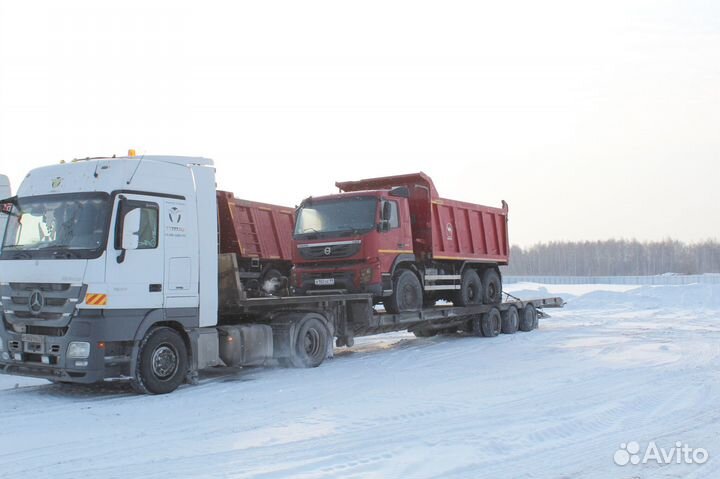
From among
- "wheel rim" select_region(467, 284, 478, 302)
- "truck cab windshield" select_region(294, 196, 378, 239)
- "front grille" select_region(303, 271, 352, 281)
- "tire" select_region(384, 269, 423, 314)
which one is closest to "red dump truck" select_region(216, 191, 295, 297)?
"front grille" select_region(303, 271, 352, 281)

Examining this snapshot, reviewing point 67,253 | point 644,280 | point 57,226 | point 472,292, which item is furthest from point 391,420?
point 644,280

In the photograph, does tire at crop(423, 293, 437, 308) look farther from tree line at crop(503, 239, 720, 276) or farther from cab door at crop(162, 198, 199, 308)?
tree line at crop(503, 239, 720, 276)

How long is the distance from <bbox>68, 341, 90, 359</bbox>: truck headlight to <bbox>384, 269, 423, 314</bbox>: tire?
23.0 feet

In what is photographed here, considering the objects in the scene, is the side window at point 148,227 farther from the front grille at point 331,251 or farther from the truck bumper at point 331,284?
the truck bumper at point 331,284

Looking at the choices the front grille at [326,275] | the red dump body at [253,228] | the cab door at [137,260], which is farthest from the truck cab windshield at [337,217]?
the cab door at [137,260]

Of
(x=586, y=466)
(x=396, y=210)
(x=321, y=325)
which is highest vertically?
(x=396, y=210)

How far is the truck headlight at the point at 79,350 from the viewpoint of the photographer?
9.14m

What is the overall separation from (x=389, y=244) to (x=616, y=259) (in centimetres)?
10657

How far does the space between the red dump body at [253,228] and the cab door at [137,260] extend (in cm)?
614

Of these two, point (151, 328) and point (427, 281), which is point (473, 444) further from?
point (427, 281)

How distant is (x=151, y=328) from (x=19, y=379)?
3574 millimetres

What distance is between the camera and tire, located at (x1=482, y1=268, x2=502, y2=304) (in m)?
18.8

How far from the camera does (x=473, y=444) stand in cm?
664

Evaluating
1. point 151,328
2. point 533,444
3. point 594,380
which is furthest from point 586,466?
point 151,328
